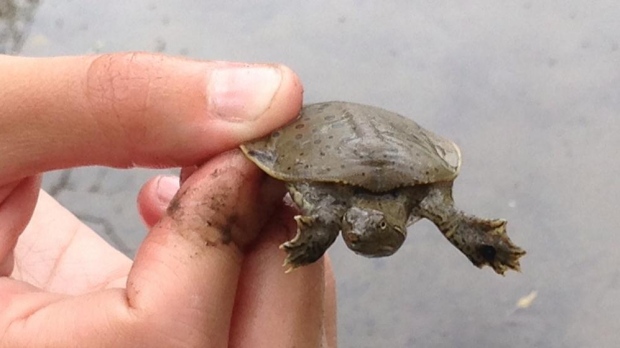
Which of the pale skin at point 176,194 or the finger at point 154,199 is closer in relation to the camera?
the pale skin at point 176,194

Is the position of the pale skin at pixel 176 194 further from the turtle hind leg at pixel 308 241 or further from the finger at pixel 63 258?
the finger at pixel 63 258

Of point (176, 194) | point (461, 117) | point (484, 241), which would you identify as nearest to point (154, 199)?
point (176, 194)

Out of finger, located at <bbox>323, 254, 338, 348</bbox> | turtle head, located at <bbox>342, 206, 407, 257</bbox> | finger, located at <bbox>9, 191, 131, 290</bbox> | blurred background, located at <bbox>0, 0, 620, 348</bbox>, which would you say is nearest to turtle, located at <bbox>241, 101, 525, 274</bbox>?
turtle head, located at <bbox>342, 206, 407, 257</bbox>

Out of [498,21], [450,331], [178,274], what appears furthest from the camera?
[498,21]

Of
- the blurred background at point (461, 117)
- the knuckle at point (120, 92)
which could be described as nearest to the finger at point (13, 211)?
the knuckle at point (120, 92)

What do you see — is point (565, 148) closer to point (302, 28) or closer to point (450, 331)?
point (450, 331)

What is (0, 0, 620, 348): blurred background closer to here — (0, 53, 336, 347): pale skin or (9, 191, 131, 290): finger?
(9, 191, 131, 290): finger

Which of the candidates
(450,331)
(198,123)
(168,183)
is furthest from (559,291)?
(198,123)
